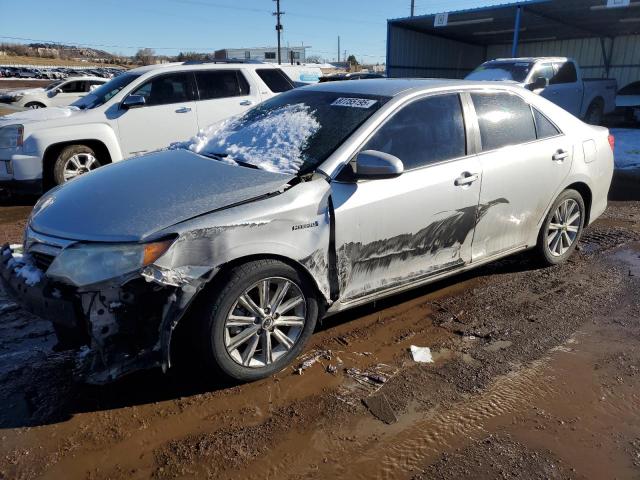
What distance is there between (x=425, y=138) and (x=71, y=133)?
5.34 meters

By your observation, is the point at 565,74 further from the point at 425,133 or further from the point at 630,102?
the point at 425,133

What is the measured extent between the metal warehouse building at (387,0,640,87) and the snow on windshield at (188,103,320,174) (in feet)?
48.9

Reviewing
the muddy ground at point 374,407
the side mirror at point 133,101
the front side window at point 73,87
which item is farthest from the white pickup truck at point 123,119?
the front side window at point 73,87

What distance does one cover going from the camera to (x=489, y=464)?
2412mm

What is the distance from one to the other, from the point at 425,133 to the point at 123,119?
207 inches

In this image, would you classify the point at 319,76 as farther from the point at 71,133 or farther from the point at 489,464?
the point at 489,464

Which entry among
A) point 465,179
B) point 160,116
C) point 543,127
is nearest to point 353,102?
point 465,179

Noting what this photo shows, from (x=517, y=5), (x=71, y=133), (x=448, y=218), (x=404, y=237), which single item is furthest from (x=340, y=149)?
(x=517, y=5)

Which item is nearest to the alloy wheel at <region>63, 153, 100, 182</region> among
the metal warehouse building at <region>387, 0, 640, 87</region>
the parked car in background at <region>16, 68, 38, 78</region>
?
the metal warehouse building at <region>387, 0, 640, 87</region>

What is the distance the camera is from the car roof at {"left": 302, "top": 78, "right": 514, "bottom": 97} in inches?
147

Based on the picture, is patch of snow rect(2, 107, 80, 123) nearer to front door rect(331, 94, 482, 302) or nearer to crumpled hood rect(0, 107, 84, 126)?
crumpled hood rect(0, 107, 84, 126)

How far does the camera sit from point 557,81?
12320mm

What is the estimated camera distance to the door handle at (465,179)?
368cm

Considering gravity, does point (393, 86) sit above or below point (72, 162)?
above
